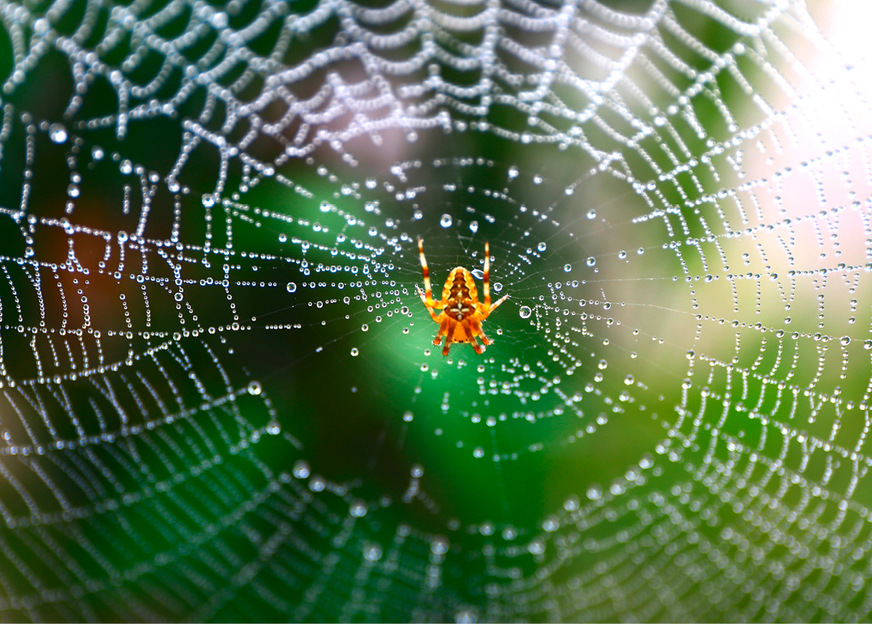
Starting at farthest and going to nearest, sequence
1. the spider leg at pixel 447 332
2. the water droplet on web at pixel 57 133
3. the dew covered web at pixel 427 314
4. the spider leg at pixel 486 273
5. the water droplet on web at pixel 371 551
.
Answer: the spider leg at pixel 447 332
the water droplet on web at pixel 371 551
the spider leg at pixel 486 273
the dew covered web at pixel 427 314
the water droplet on web at pixel 57 133

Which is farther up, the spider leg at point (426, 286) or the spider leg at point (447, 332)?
the spider leg at point (426, 286)

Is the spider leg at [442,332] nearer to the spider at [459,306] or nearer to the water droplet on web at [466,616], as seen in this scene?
the spider at [459,306]

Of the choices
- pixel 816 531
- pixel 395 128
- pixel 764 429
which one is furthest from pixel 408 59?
pixel 816 531

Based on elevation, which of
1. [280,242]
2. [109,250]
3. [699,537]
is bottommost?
[699,537]

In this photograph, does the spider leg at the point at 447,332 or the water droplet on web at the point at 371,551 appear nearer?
the water droplet on web at the point at 371,551

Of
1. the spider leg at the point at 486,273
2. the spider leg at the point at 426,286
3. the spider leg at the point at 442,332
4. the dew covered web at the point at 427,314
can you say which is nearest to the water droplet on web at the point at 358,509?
the dew covered web at the point at 427,314

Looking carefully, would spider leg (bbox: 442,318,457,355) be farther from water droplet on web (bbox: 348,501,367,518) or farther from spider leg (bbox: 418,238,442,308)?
water droplet on web (bbox: 348,501,367,518)

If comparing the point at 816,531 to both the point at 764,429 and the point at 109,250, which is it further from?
the point at 109,250
